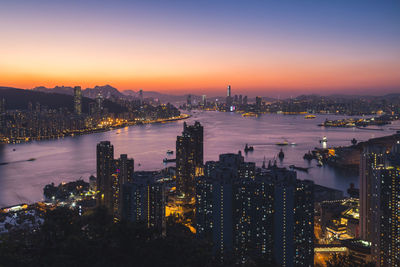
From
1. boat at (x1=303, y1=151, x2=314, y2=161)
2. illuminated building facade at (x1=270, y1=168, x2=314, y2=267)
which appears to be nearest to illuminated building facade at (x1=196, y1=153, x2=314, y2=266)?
illuminated building facade at (x1=270, y1=168, x2=314, y2=267)

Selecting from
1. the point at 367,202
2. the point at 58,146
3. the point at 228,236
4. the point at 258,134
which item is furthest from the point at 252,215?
the point at 258,134

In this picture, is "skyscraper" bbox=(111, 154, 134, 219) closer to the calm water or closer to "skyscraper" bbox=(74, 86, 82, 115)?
the calm water

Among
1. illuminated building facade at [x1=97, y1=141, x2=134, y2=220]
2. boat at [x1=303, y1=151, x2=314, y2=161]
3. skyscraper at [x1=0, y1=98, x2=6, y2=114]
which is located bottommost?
boat at [x1=303, y1=151, x2=314, y2=161]

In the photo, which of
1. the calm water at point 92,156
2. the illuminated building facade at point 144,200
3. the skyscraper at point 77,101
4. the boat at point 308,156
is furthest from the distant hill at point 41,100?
the illuminated building facade at point 144,200

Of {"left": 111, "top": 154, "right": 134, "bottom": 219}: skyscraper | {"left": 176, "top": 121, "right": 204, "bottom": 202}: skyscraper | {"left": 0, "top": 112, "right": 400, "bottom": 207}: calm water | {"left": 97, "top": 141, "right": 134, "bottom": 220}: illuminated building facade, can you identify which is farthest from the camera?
{"left": 0, "top": 112, "right": 400, "bottom": 207}: calm water

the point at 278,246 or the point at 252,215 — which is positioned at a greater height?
the point at 252,215

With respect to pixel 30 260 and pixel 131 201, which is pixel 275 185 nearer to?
pixel 131 201

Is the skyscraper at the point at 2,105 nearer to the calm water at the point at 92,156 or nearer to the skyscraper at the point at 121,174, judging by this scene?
the calm water at the point at 92,156
